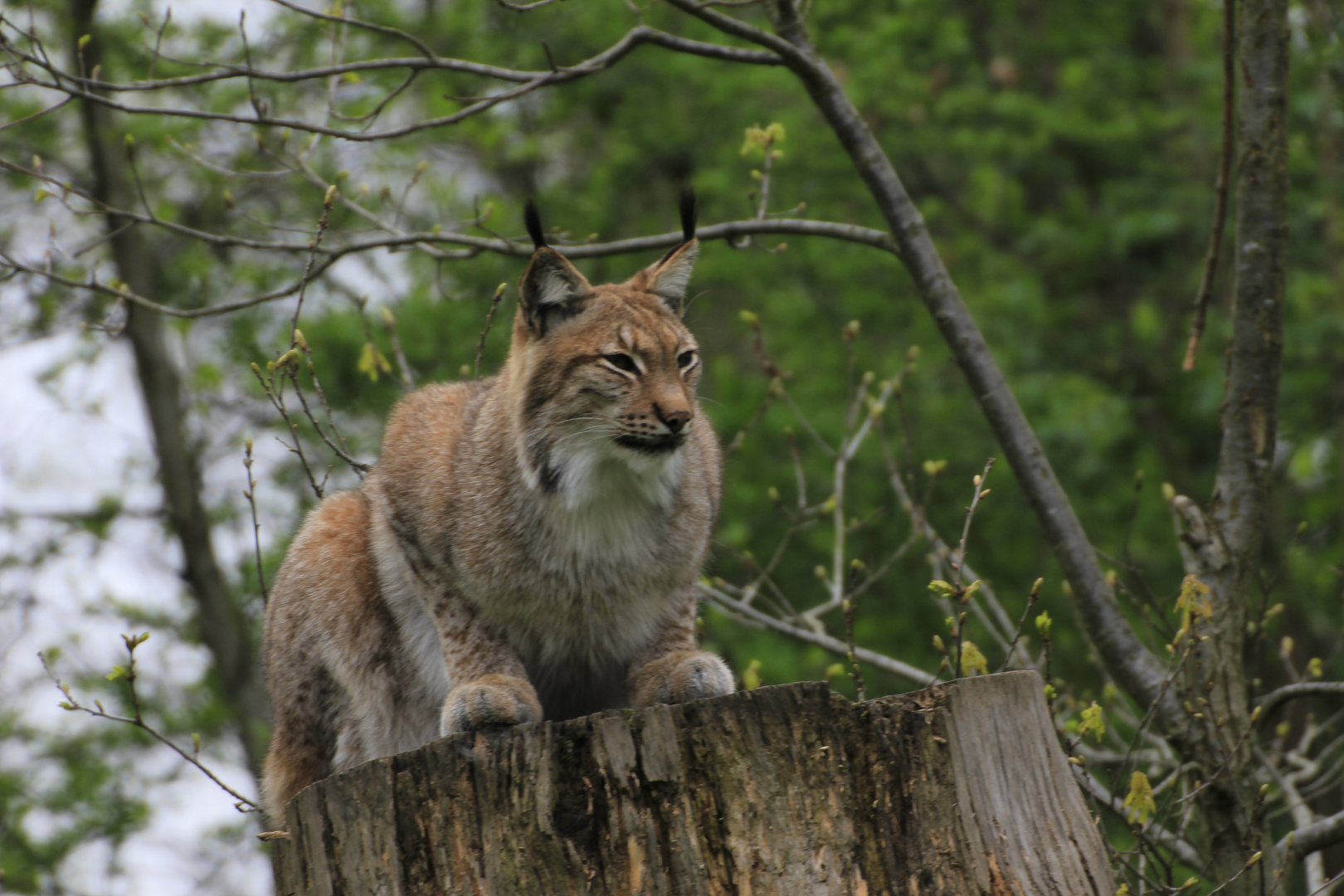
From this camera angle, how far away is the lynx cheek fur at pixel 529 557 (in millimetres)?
4727

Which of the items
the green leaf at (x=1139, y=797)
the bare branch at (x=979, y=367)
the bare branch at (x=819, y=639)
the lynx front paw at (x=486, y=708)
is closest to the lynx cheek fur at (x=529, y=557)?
the lynx front paw at (x=486, y=708)

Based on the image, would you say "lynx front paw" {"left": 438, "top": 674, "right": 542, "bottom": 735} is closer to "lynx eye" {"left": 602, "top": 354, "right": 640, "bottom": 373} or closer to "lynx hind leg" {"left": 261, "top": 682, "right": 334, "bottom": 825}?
"lynx hind leg" {"left": 261, "top": 682, "right": 334, "bottom": 825}

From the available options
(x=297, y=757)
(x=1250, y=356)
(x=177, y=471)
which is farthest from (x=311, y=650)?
(x=177, y=471)

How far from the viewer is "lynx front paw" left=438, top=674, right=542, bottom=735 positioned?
4.43m

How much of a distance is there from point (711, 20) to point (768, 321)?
10447mm

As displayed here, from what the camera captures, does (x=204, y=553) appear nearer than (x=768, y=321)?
Yes

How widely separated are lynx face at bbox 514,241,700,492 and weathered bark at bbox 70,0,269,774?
9.69m

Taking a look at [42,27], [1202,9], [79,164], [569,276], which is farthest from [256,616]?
[1202,9]

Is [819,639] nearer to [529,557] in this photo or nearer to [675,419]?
Result: [529,557]

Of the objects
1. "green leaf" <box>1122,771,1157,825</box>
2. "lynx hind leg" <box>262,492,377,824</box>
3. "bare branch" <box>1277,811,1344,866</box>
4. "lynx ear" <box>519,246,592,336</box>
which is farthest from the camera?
"lynx hind leg" <box>262,492,377,824</box>

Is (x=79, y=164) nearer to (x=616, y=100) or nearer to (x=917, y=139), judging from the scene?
(x=616, y=100)

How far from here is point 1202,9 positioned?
1711 cm

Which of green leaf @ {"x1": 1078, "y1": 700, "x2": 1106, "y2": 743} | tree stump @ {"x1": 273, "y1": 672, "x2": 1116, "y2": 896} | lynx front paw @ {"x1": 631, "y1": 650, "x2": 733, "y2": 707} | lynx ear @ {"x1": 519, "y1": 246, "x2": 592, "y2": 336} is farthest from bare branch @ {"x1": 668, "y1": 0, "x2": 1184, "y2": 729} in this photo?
tree stump @ {"x1": 273, "y1": 672, "x2": 1116, "y2": 896}

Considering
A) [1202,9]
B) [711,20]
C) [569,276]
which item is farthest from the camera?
[1202,9]
